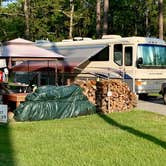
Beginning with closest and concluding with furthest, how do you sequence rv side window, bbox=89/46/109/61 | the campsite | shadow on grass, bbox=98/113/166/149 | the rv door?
the campsite
shadow on grass, bbox=98/113/166/149
the rv door
rv side window, bbox=89/46/109/61

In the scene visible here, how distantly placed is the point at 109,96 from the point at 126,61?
5.20 metres

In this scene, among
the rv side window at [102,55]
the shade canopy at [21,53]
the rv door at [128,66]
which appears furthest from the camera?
the rv side window at [102,55]

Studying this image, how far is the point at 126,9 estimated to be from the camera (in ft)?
193

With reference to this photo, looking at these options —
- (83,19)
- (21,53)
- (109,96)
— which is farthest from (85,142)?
(83,19)

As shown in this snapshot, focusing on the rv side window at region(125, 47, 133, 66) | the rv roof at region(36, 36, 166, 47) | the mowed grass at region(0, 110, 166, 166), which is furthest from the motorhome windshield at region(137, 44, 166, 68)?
the mowed grass at region(0, 110, 166, 166)

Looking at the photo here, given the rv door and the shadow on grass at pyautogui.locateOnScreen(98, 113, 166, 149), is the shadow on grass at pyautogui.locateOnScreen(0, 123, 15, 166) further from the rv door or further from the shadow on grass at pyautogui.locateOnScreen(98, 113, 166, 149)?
the rv door

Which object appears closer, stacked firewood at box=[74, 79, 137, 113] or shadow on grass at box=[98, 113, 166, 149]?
shadow on grass at box=[98, 113, 166, 149]

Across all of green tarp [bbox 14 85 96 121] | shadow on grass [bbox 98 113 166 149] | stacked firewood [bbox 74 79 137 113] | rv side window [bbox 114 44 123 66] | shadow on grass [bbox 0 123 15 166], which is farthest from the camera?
rv side window [bbox 114 44 123 66]

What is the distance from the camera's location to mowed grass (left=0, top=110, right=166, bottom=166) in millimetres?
8367

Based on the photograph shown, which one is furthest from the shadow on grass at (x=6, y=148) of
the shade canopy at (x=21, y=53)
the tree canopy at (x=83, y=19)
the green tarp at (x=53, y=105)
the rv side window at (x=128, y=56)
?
the tree canopy at (x=83, y=19)

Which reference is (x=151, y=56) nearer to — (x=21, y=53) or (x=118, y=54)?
(x=118, y=54)

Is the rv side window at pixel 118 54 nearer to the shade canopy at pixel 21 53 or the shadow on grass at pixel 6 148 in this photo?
the shade canopy at pixel 21 53

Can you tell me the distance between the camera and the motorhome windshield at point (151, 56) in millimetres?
Result: 20844

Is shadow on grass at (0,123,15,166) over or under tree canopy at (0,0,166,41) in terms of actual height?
under
